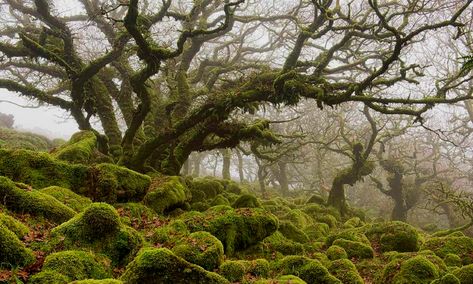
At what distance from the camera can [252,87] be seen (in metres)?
13.0

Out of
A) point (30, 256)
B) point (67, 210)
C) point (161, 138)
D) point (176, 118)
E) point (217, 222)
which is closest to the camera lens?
point (30, 256)

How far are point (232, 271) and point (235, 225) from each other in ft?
8.38

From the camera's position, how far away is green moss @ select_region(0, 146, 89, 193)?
8.63 metres

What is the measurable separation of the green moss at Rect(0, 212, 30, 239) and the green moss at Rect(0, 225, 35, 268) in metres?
0.44

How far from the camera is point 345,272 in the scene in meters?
7.45

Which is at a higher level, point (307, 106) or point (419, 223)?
point (307, 106)

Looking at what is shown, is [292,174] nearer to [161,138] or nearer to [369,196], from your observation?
[369,196]

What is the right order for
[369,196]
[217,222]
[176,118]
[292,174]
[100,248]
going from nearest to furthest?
[100,248], [217,222], [176,118], [369,196], [292,174]

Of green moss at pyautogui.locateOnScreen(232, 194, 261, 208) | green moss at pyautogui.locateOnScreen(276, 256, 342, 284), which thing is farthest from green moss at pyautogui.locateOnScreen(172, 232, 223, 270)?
green moss at pyautogui.locateOnScreen(232, 194, 261, 208)

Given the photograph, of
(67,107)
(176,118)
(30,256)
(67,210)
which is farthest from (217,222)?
(67,107)

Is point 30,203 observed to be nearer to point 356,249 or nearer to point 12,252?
point 12,252

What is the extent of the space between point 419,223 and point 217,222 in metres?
25.5

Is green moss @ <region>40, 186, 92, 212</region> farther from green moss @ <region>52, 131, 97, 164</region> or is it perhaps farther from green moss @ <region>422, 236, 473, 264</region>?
green moss @ <region>422, 236, 473, 264</region>

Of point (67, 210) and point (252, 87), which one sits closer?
point (67, 210)
